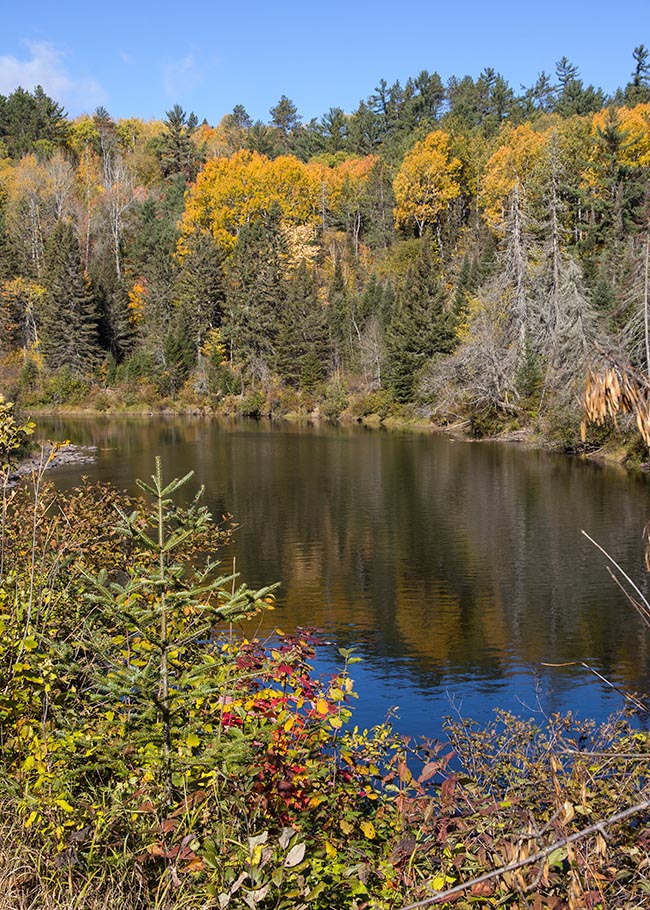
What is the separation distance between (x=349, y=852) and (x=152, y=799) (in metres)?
1.03

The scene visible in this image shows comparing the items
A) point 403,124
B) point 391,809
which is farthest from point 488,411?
point 403,124

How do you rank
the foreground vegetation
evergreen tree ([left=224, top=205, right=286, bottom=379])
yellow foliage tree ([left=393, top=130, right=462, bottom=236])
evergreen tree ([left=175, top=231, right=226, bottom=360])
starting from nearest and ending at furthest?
the foreground vegetation → evergreen tree ([left=224, top=205, right=286, bottom=379]) → evergreen tree ([left=175, top=231, right=226, bottom=360]) → yellow foliage tree ([left=393, top=130, right=462, bottom=236])

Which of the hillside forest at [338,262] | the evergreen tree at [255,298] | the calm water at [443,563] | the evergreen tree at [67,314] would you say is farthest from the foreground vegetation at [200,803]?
the evergreen tree at [67,314]

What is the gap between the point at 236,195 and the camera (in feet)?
227

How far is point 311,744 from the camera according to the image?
4.80 m

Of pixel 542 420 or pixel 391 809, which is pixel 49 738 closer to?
pixel 391 809

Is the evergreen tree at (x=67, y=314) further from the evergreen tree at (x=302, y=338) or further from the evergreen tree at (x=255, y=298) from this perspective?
the evergreen tree at (x=302, y=338)

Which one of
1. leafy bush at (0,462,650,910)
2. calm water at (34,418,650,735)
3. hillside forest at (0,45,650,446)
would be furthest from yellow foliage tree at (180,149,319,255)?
leafy bush at (0,462,650,910)

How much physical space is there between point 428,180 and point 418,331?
1883cm

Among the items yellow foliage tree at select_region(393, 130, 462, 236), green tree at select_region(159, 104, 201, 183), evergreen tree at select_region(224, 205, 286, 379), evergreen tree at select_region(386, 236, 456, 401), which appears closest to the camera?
evergreen tree at select_region(386, 236, 456, 401)

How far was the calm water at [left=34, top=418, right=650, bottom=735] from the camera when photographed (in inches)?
519

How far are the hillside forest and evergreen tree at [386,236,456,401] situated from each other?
0.45 feet

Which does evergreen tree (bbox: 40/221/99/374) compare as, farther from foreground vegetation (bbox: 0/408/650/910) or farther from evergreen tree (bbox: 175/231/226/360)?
foreground vegetation (bbox: 0/408/650/910)

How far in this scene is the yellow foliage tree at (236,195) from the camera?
69.2 m
